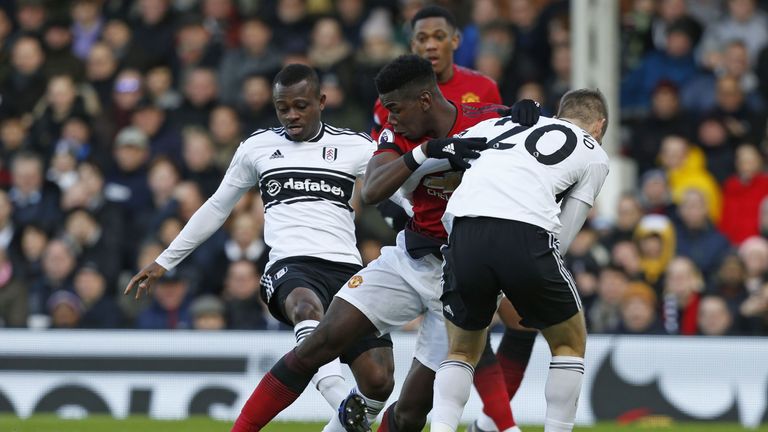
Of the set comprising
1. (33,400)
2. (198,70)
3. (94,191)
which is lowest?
(33,400)

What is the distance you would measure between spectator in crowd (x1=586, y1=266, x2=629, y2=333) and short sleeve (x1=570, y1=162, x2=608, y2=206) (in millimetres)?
5852

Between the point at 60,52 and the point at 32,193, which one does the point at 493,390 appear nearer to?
the point at 32,193

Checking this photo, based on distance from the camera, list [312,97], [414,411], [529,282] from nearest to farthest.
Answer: [529,282] < [414,411] < [312,97]

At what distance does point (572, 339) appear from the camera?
723cm

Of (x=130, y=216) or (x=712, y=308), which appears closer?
(x=712, y=308)

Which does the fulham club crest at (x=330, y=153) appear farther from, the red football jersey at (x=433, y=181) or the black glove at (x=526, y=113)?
the black glove at (x=526, y=113)

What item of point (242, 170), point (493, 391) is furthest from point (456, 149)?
point (242, 170)

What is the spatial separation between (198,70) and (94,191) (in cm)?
188

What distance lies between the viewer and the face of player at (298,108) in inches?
336

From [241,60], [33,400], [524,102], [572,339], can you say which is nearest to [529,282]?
[572,339]

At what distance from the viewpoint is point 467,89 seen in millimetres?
9273

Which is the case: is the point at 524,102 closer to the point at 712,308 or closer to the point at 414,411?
the point at 414,411

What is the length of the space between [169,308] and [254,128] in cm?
267

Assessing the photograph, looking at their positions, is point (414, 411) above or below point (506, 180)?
below
